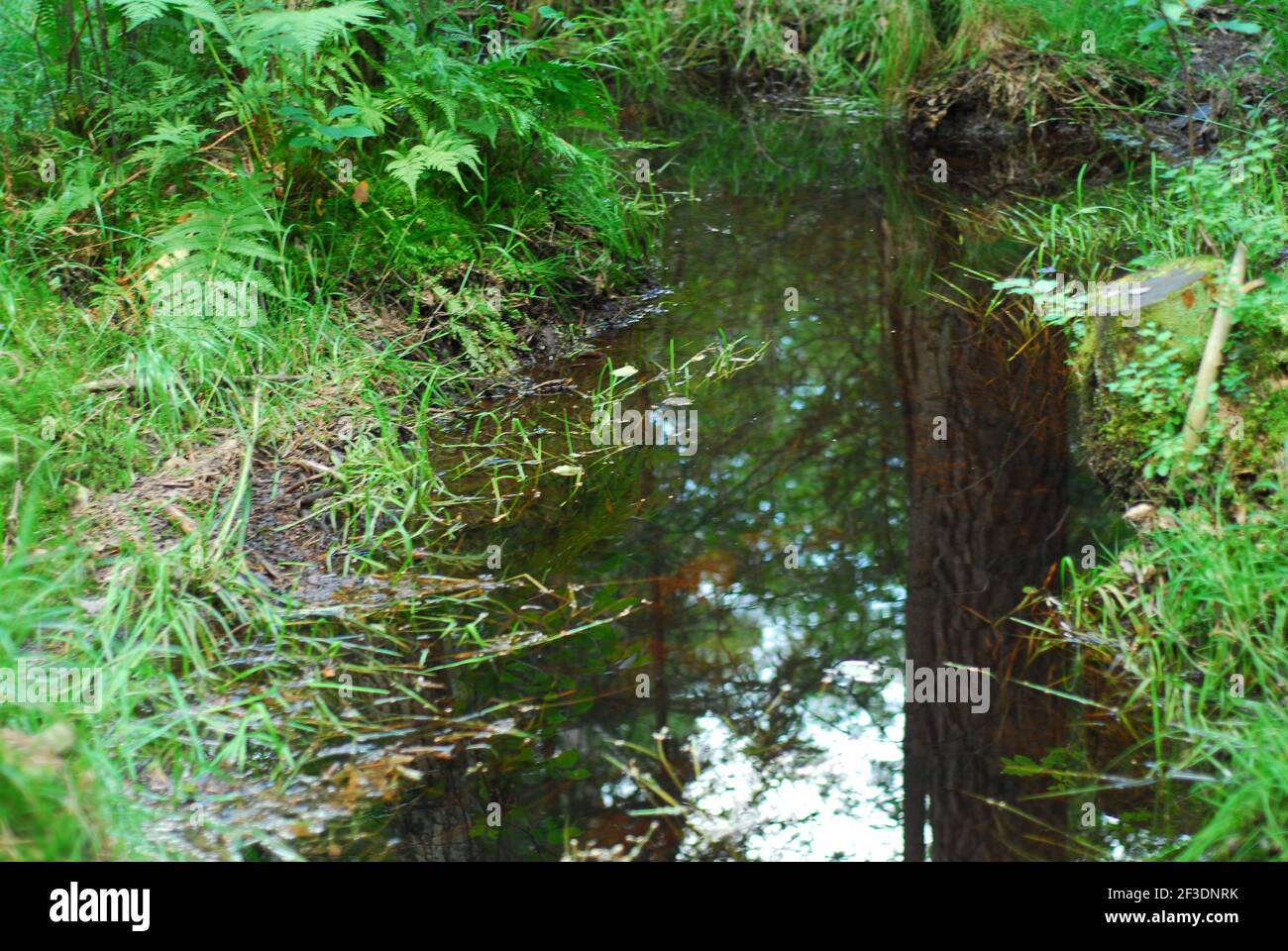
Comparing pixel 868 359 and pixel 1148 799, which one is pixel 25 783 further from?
pixel 868 359

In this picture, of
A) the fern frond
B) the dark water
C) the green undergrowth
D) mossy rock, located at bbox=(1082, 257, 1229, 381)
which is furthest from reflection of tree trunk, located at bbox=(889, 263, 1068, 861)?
the fern frond

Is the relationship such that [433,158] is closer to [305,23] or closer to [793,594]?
[305,23]

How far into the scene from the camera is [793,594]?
13.1ft

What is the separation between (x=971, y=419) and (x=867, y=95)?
561 cm

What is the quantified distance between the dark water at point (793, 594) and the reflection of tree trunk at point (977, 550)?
0.03 ft

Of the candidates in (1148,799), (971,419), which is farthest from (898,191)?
(1148,799)

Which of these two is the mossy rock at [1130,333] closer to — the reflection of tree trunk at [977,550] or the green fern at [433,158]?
the reflection of tree trunk at [977,550]

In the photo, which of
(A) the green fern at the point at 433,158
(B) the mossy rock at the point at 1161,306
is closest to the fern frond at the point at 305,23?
(A) the green fern at the point at 433,158

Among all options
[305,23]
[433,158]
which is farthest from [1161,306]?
[305,23]

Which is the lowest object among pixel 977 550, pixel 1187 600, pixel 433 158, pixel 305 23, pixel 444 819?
pixel 444 819

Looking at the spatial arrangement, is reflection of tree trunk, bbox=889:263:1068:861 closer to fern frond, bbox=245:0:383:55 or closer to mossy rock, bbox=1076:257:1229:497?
mossy rock, bbox=1076:257:1229:497

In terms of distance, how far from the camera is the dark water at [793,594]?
3.05 metres

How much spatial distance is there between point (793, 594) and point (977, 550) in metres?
0.71
